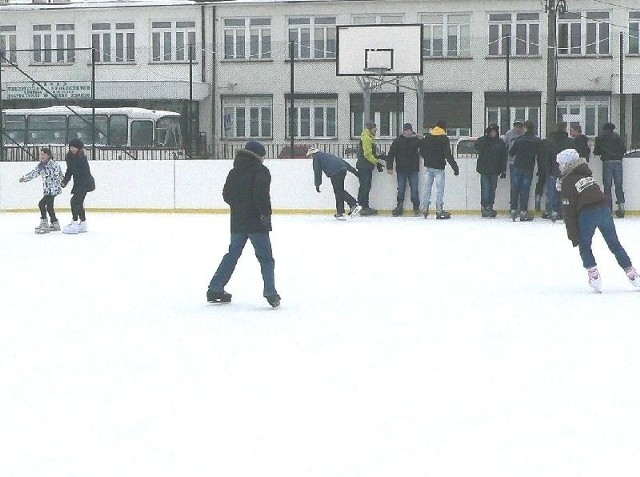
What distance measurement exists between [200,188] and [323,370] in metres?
17.2

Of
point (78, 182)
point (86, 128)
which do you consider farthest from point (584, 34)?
point (78, 182)

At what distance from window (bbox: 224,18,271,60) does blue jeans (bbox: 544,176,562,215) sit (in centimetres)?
2236

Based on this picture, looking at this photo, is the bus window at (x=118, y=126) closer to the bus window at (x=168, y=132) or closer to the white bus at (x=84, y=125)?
the white bus at (x=84, y=125)

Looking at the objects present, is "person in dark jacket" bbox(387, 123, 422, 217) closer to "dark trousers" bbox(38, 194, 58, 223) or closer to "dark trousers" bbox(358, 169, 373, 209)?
"dark trousers" bbox(358, 169, 373, 209)

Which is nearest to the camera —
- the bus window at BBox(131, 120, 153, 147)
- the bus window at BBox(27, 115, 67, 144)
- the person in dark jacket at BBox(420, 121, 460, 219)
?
the person in dark jacket at BBox(420, 121, 460, 219)

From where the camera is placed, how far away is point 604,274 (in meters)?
12.5

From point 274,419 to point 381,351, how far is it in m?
2.06

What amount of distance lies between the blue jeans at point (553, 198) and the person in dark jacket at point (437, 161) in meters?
1.66

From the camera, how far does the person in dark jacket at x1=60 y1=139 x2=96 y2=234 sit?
18344mm

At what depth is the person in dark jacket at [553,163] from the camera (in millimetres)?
21078

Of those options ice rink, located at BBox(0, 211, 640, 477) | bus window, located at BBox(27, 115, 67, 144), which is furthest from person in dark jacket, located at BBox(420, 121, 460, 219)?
bus window, located at BBox(27, 115, 67, 144)

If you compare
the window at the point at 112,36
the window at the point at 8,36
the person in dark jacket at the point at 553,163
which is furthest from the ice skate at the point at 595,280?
the window at the point at 8,36

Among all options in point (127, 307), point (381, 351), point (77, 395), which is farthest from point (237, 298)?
point (77, 395)

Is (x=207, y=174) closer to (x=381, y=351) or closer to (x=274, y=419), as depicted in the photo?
(x=381, y=351)
